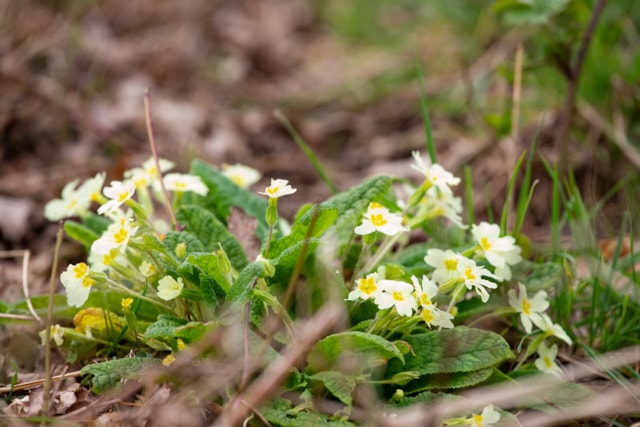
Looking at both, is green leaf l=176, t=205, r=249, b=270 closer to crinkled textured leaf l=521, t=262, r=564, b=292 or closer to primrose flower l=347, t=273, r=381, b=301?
primrose flower l=347, t=273, r=381, b=301

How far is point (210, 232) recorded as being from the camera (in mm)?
1773

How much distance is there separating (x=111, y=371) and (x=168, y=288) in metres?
0.21

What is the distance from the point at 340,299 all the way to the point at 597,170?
1.67 m

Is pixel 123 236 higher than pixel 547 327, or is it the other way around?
pixel 123 236

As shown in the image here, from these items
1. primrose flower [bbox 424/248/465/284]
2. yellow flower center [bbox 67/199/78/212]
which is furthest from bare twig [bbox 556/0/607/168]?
yellow flower center [bbox 67/199/78/212]

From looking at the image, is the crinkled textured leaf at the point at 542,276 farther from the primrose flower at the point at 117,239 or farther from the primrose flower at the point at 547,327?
the primrose flower at the point at 117,239

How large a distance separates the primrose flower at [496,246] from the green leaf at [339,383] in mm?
454

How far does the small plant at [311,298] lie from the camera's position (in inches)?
58.4

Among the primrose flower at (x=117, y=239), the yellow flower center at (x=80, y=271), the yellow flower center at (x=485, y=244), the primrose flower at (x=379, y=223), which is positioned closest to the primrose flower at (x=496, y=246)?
the yellow flower center at (x=485, y=244)

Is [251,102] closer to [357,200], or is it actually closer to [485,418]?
[357,200]

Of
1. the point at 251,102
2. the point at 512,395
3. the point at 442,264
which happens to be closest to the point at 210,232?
the point at 442,264

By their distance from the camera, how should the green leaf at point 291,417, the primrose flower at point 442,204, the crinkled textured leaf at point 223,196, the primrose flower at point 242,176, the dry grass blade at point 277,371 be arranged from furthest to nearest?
the primrose flower at point 242,176 → the crinkled textured leaf at point 223,196 → the primrose flower at point 442,204 → the green leaf at point 291,417 → the dry grass blade at point 277,371

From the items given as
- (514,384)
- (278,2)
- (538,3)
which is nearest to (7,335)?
(514,384)

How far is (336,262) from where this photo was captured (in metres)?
1.84
